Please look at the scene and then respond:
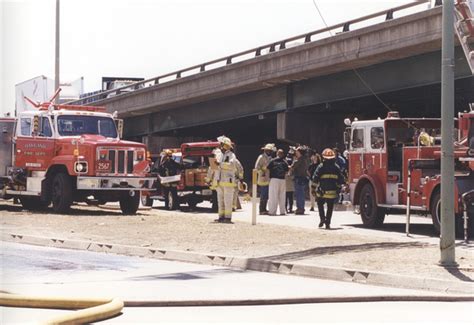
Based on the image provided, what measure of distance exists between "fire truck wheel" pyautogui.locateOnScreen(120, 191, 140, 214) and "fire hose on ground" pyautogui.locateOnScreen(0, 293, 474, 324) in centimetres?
1552

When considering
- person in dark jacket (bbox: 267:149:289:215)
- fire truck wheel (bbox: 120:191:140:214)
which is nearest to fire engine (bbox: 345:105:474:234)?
person in dark jacket (bbox: 267:149:289:215)

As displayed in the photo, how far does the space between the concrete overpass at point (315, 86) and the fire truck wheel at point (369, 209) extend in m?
7.59

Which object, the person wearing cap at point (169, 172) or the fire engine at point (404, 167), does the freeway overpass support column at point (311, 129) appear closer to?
the person wearing cap at point (169, 172)

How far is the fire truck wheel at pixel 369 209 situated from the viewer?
867 inches

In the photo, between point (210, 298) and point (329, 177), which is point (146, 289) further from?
point (329, 177)

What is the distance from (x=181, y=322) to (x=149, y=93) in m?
44.5

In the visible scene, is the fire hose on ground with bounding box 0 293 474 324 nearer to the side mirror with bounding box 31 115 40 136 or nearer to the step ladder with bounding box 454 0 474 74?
the step ladder with bounding box 454 0 474 74

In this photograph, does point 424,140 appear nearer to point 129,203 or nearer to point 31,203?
point 129,203

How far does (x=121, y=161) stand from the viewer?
25.6 m

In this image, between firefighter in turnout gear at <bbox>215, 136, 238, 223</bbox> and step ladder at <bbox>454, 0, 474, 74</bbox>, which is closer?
step ladder at <bbox>454, 0, 474, 74</bbox>

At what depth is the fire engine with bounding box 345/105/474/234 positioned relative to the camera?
18.7 meters

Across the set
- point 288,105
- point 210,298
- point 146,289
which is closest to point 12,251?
point 146,289

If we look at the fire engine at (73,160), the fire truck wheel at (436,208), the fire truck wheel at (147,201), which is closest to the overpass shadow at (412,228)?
the fire truck wheel at (436,208)

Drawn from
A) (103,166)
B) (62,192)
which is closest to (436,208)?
(103,166)
